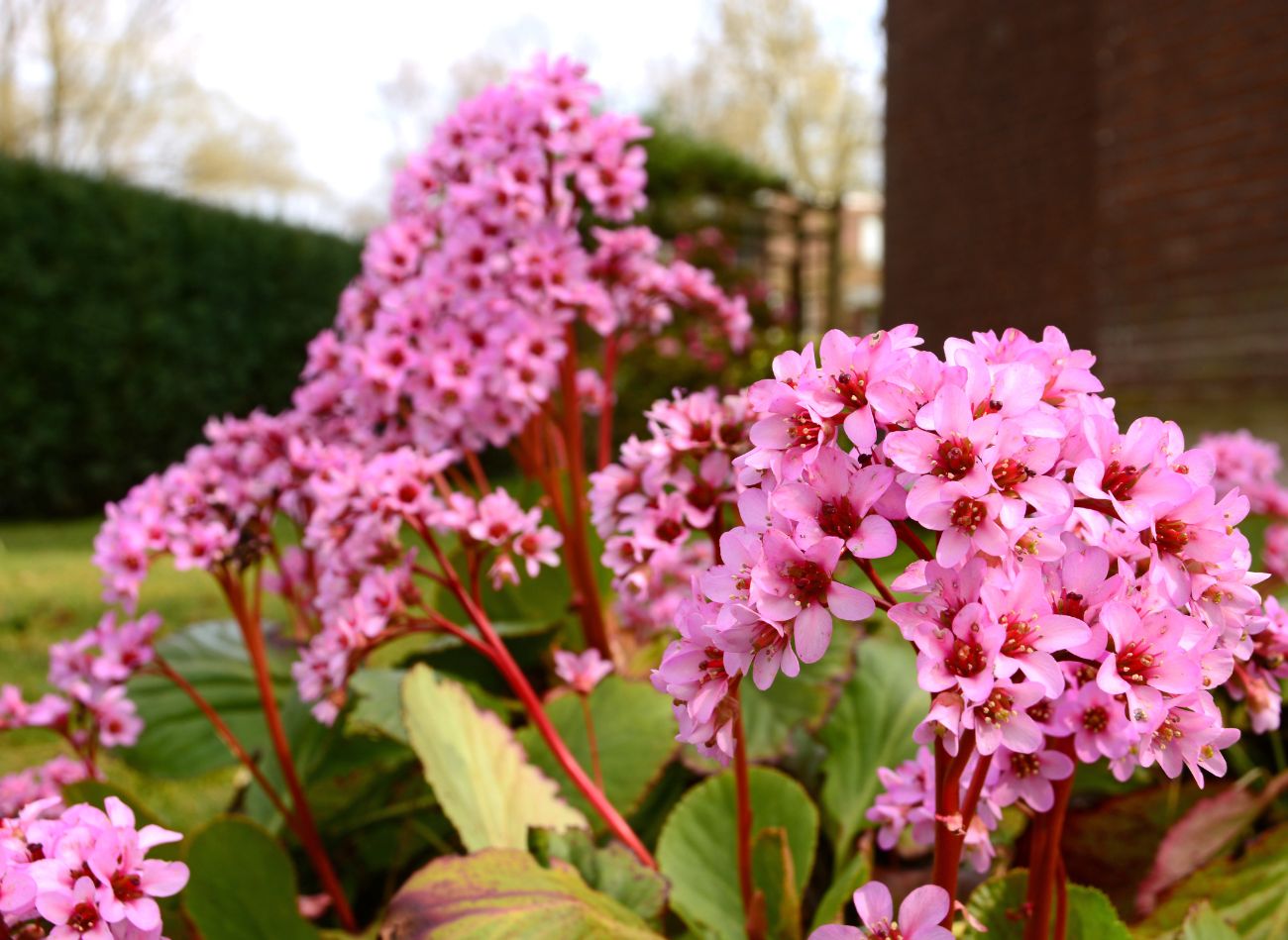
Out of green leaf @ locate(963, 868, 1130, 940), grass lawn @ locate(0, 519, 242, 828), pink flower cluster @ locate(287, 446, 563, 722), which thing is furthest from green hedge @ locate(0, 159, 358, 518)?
green leaf @ locate(963, 868, 1130, 940)

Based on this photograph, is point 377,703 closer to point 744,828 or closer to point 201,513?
point 201,513

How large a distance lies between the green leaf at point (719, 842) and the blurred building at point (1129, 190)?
494 centimetres

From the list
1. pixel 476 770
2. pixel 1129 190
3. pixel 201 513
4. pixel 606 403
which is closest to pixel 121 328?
pixel 1129 190

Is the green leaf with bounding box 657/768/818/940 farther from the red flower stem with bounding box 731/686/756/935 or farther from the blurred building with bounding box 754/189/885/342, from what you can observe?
the blurred building with bounding box 754/189/885/342

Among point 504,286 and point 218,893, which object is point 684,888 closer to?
point 218,893

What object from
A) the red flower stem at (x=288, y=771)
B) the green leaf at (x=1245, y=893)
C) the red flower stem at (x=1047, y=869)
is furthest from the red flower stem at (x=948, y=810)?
the red flower stem at (x=288, y=771)

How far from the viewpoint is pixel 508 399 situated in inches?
60.7

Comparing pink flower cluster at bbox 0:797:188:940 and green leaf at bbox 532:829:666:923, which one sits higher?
pink flower cluster at bbox 0:797:188:940

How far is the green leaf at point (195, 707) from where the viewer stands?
1586 mm

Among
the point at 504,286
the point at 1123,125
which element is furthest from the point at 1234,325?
the point at 504,286

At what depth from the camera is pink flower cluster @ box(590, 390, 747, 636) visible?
0.98 metres

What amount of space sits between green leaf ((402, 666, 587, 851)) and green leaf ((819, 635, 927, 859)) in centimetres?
36

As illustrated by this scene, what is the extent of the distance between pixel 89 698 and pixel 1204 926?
4.02 feet

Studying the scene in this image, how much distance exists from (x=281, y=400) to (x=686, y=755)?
33.4ft
